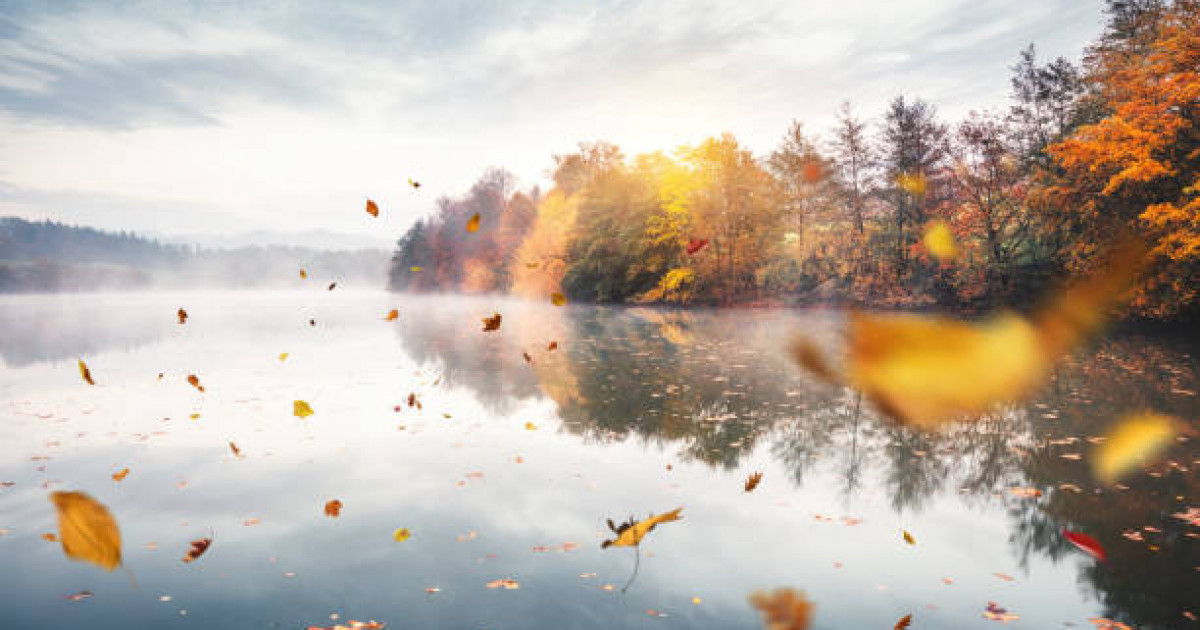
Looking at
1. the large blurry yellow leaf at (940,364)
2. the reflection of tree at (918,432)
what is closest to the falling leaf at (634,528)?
the reflection of tree at (918,432)

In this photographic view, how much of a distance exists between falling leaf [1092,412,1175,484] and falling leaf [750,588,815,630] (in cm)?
452

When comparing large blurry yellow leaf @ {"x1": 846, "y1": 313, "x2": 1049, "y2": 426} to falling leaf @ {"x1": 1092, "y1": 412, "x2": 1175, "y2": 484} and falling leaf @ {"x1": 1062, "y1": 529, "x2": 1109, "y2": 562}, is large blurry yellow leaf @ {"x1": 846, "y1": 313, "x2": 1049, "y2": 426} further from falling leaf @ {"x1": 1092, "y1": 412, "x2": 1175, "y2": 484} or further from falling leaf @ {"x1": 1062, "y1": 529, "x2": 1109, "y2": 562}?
falling leaf @ {"x1": 1062, "y1": 529, "x2": 1109, "y2": 562}

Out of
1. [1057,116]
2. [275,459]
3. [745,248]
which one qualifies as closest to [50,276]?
[745,248]

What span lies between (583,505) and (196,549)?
3.47 meters

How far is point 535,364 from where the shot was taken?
15367 millimetres

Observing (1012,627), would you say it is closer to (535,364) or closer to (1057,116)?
(535,364)

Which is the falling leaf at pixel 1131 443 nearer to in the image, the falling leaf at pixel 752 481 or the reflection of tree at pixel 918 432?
the reflection of tree at pixel 918 432

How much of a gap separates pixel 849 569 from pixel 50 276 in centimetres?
16284

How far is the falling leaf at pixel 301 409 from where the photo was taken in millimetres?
10023

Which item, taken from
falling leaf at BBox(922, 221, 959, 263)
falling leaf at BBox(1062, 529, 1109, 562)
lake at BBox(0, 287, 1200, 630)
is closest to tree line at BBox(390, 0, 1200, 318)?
falling leaf at BBox(922, 221, 959, 263)

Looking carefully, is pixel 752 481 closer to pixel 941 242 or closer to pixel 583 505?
pixel 583 505

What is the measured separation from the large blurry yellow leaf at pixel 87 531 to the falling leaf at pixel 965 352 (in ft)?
33.4

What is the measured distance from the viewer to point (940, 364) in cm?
1658

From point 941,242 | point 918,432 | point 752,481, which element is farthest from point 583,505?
point 941,242
